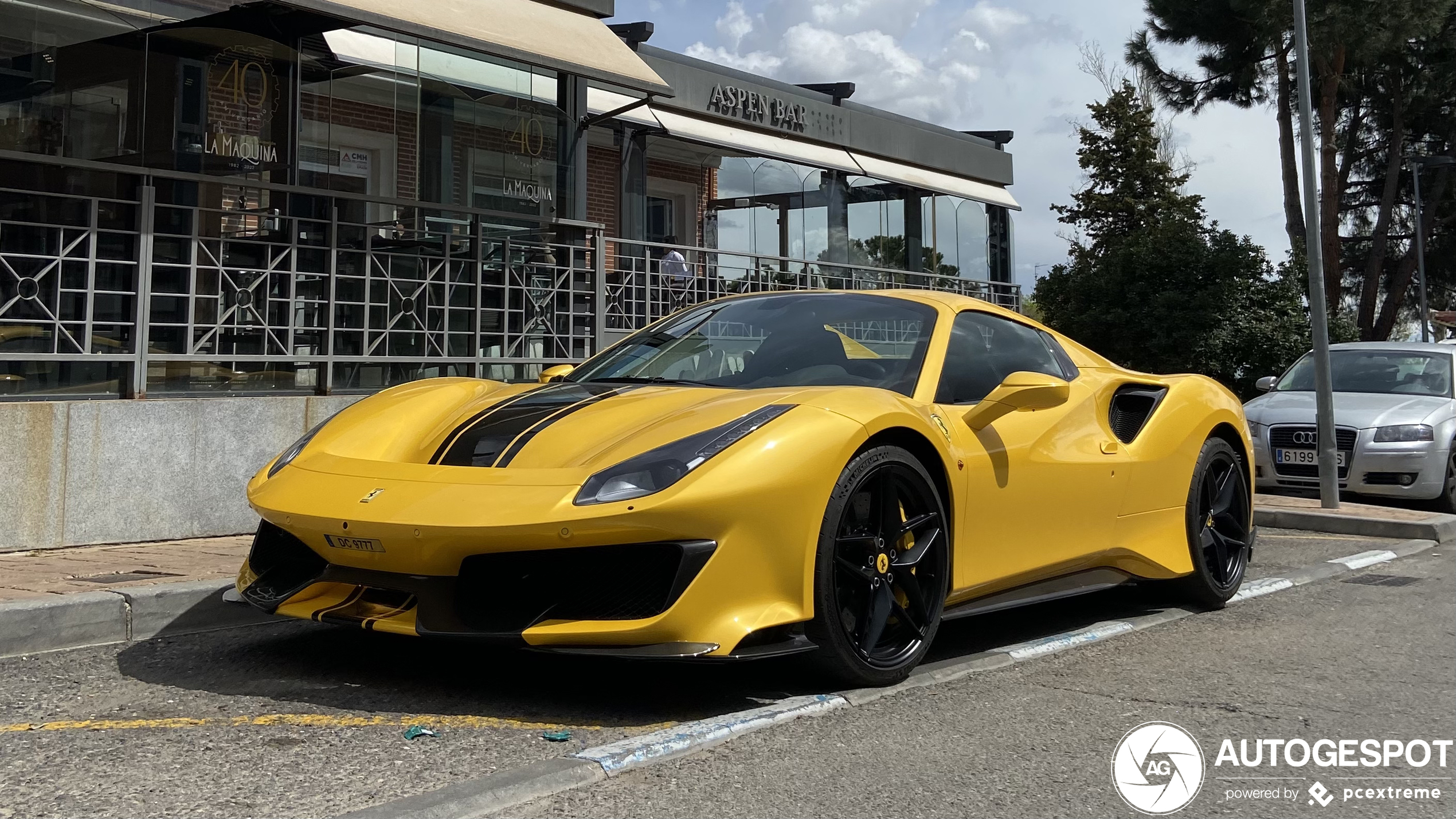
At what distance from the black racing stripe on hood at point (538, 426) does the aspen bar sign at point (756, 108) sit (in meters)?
13.4

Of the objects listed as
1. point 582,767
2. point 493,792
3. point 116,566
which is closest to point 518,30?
point 116,566

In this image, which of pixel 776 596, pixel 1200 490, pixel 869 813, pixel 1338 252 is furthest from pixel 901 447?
pixel 1338 252

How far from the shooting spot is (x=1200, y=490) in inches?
223

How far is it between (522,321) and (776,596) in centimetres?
605

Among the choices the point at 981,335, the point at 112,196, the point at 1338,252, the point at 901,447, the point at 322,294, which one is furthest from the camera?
the point at 1338,252

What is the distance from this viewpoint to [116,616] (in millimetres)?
4703

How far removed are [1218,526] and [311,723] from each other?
412cm

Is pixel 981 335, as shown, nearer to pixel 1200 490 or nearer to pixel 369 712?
pixel 1200 490

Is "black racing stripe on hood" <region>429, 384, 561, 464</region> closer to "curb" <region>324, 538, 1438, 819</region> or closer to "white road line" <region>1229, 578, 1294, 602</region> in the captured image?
"curb" <region>324, 538, 1438, 819</region>

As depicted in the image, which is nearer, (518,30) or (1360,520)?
(1360,520)

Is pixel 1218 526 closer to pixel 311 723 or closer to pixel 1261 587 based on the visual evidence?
pixel 1261 587

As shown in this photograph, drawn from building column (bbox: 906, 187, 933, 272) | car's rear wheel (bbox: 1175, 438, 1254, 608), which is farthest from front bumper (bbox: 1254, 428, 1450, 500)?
building column (bbox: 906, 187, 933, 272)

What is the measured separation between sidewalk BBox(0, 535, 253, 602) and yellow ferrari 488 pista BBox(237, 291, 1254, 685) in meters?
1.23

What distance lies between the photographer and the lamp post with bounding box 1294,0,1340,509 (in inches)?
390
